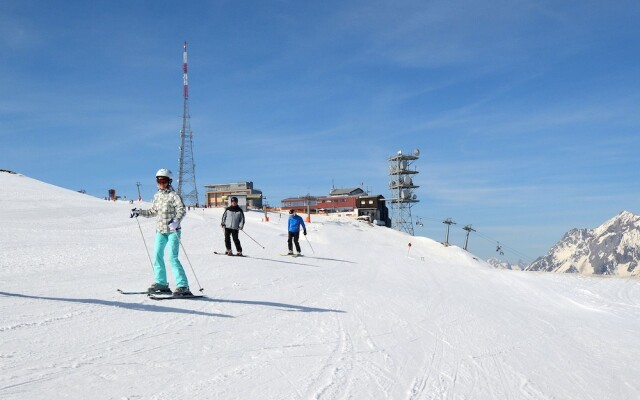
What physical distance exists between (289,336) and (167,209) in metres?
3.39

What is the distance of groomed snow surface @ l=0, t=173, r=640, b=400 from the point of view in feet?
14.1

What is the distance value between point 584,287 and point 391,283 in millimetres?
9330

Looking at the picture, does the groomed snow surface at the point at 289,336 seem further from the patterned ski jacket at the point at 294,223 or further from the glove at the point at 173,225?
the patterned ski jacket at the point at 294,223

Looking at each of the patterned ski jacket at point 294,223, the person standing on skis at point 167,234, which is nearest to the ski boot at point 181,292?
the person standing on skis at point 167,234

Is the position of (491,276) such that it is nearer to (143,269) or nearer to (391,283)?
(391,283)

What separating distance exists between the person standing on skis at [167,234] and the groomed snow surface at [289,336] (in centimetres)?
40

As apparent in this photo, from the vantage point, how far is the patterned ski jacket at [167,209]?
817 cm

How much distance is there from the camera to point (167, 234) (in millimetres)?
8234

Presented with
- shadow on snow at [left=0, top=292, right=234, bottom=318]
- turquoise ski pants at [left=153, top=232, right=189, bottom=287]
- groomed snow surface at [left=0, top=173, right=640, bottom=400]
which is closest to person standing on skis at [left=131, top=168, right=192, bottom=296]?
turquoise ski pants at [left=153, top=232, right=189, bottom=287]

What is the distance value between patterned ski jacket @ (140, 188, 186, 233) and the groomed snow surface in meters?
1.28

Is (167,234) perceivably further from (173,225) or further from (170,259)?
(170,259)

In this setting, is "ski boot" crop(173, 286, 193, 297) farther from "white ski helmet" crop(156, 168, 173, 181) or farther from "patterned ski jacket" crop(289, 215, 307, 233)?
"patterned ski jacket" crop(289, 215, 307, 233)

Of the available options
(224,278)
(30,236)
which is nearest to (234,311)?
(224,278)

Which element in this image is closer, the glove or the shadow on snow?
the shadow on snow
